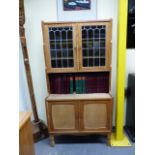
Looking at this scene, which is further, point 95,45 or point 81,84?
point 81,84

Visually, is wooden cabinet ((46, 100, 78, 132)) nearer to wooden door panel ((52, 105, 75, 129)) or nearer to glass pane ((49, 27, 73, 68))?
wooden door panel ((52, 105, 75, 129))

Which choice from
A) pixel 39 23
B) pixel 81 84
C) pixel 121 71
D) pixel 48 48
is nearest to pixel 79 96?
pixel 81 84

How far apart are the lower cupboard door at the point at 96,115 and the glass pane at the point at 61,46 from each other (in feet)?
1.99

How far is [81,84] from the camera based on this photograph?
2.30 meters

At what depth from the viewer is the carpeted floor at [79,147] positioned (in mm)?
2164

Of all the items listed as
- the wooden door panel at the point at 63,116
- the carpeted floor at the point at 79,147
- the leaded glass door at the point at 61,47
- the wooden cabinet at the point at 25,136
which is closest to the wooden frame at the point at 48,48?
the leaded glass door at the point at 61,47

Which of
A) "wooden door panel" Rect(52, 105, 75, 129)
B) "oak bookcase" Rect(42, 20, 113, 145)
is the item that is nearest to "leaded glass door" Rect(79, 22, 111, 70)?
"oak bookcase" Rect(42, 20, 113, 145)

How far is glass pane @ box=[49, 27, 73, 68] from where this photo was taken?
6.97 ft

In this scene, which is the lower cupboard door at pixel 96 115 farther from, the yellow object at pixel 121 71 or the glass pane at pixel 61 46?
the glass pane at pixel 61 46

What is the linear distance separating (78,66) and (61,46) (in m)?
0.35

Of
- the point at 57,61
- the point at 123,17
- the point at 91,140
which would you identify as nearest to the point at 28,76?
the point at 57,61

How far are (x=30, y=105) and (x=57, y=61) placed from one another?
936 mm

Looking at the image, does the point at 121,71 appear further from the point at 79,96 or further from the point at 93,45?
the point at 79,96

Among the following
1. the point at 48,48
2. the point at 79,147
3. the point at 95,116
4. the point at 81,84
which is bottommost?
the point at 79,147
